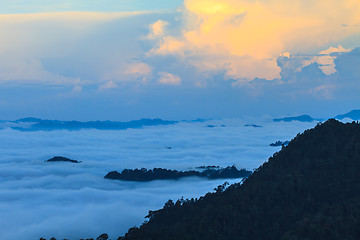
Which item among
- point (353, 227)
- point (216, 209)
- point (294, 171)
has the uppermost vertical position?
point (294, 171)

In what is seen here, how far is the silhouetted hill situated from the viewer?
237ft

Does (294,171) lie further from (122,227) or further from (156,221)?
(122,227)

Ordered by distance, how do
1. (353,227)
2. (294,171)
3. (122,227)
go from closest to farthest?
(353,227)
(294,171)
(122,227)

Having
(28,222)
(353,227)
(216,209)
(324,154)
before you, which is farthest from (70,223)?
(353,227)

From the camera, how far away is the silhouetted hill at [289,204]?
7231 cm

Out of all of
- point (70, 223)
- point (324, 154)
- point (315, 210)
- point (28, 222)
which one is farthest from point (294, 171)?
point (28, 222)

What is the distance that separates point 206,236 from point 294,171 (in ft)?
105

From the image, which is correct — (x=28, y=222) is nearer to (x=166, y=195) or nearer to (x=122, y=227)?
(x=122, y=227)

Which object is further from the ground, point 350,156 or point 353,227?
point 350,156

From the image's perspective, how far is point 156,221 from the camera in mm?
91625

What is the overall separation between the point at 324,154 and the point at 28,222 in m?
89.2

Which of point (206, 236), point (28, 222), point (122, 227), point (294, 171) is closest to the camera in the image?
point (206, 236)

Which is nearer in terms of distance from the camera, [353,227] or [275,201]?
[353,227]

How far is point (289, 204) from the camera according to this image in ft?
286
